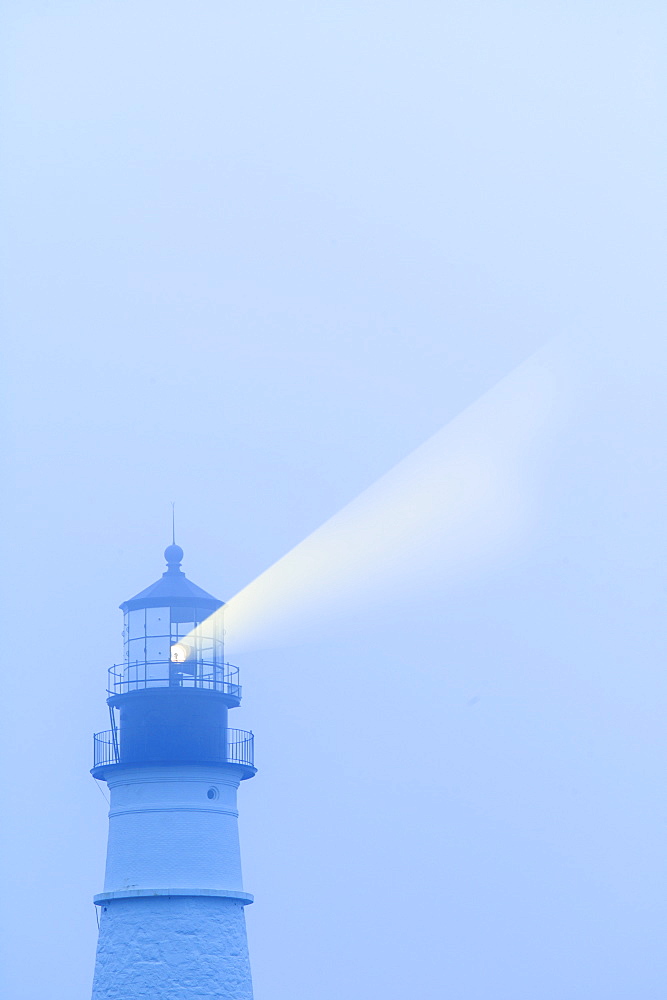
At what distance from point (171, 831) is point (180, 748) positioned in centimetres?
156

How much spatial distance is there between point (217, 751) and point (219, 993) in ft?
14.8

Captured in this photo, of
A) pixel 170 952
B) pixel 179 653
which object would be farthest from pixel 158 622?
pixel 170 952

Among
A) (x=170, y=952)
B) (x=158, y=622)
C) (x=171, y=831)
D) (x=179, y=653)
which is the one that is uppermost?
(x=158, y=622)

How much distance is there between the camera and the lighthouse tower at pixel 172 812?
116ft

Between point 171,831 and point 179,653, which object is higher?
point 179,653

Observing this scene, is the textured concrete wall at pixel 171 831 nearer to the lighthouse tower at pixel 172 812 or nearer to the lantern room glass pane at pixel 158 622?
the lighthouse tower at pixel 172 812

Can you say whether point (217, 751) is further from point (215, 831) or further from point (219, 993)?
point (219, 993)

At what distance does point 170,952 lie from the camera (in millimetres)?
35125

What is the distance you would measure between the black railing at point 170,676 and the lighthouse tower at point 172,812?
0.06 ft

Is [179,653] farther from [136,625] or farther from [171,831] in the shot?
[171,831]

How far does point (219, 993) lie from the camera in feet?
116

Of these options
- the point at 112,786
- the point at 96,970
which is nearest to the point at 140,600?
the point at 112,786

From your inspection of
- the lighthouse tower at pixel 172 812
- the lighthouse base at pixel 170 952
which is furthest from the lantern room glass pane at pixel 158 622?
the lighthouse base at pixel 170 952

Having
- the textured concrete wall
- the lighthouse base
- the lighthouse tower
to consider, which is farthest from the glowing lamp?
the lighthouse base
